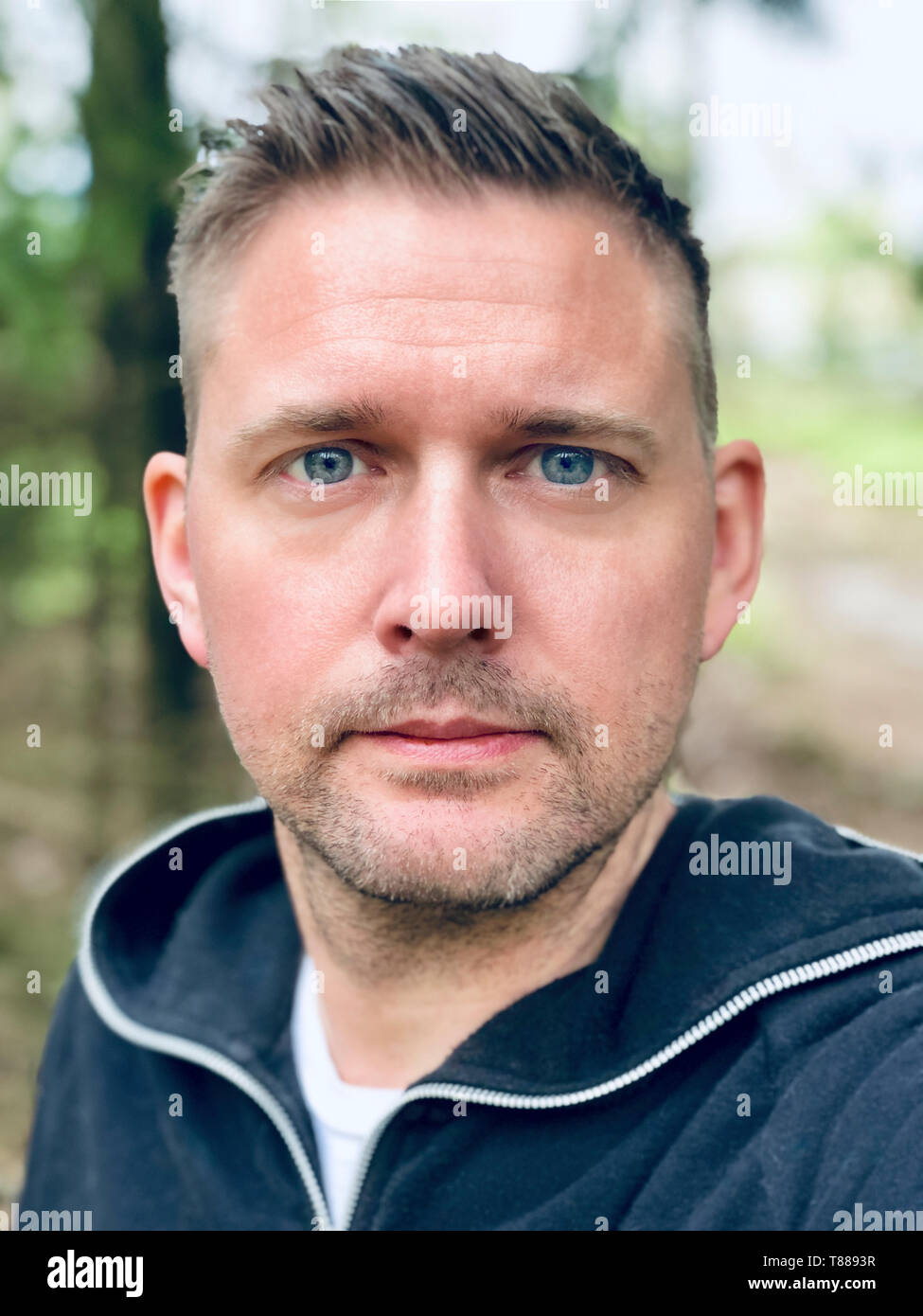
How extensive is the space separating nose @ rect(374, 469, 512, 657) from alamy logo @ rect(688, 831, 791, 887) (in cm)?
60

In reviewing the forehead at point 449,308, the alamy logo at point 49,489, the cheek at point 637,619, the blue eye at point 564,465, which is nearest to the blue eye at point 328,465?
the forehead at point 449,308

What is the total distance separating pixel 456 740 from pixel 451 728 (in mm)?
27

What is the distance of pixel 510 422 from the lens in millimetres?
1868

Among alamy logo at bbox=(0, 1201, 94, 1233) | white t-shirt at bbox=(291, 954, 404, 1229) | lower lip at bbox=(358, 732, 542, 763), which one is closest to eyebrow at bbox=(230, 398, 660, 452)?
lower lip at bbox=(358, 732, 542, 763)

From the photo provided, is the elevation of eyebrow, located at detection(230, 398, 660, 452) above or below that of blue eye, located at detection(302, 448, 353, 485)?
above

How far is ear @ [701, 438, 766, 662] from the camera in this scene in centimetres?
230

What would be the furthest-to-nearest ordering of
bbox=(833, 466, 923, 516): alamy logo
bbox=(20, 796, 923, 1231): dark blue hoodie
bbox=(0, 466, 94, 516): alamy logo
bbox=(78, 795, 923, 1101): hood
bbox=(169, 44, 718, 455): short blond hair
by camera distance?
bbox=(833, 466, 923, 516): alamy logo
bbox=(0, 466, 94, 516): alamy logo
bbox=(169, 44, 718, 455): short blond hair
bbox=(78, 795, 923, 1101): hood
bbox=(20, 796, 923, 1231): dark blue hoodie

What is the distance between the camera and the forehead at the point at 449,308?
1.88m

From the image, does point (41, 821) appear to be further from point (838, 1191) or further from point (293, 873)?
point (838, 1191)

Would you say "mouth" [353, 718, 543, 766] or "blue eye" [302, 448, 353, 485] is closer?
"mouth" [353, 718, 543, 766]

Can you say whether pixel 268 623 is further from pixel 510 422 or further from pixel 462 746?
pixel 510 422

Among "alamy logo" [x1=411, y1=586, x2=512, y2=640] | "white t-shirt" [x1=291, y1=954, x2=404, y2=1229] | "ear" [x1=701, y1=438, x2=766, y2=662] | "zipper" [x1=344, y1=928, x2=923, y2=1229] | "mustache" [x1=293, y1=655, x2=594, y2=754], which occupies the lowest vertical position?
"white t-shirt" [x1=291, y1=954, x2=404, y2=1229]

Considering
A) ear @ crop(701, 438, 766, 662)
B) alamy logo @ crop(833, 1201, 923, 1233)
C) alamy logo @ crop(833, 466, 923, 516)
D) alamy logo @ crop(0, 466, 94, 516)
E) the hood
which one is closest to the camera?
alamy logo @ crop(833, 1201, 923, 1233)
